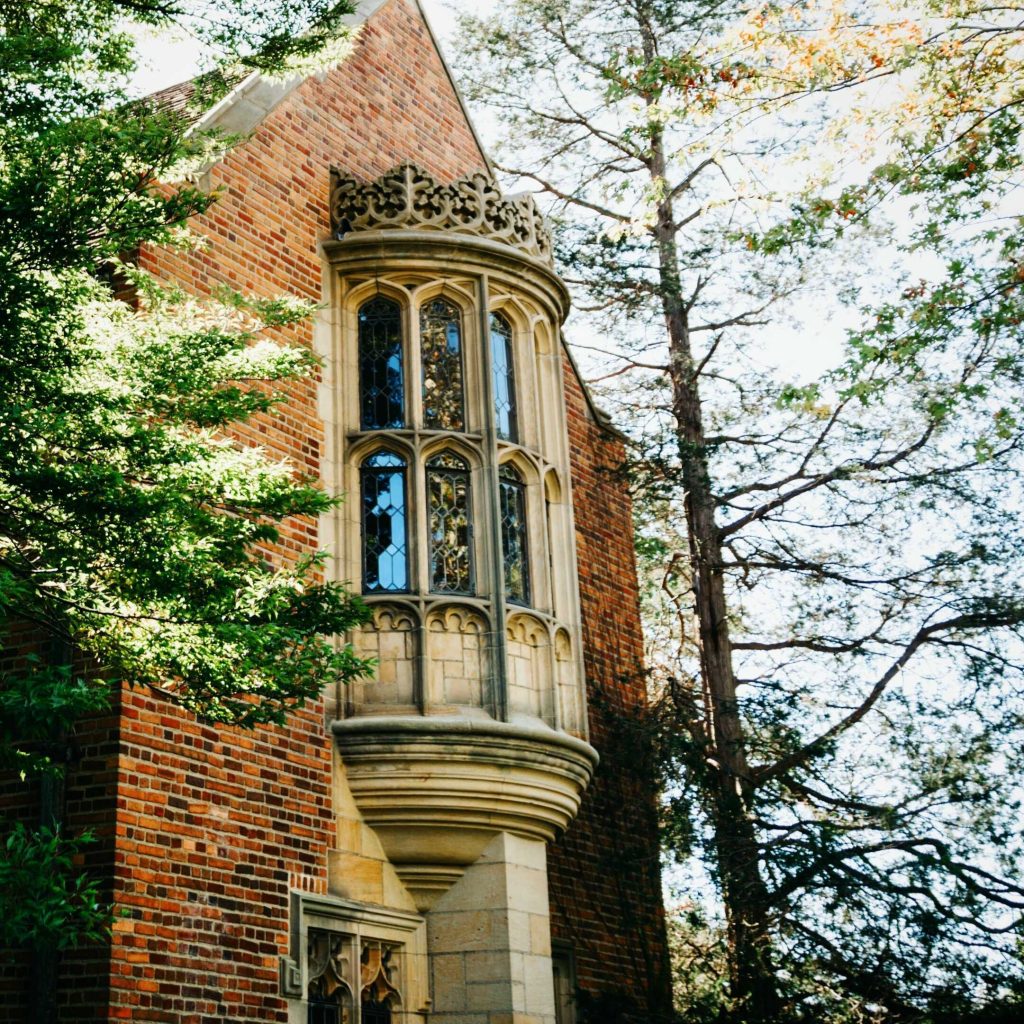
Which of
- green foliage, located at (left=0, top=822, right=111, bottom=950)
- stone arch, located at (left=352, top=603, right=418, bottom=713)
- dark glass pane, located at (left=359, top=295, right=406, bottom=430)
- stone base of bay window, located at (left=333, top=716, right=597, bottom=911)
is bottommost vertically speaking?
green foliage, located at (left=0, top=822, right=111, bottom=950)

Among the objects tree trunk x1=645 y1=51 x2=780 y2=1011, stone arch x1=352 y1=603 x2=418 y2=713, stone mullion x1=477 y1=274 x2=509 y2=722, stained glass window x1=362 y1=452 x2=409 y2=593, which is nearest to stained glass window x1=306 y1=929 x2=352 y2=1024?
stone arch x1=352 y1=603 x2=418 y2=713

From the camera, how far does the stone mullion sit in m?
9.96

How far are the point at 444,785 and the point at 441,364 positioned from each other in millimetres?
3023

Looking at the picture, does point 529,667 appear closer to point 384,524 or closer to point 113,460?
point 384,524

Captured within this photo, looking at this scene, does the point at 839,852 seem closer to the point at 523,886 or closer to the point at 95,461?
the point at 523,886

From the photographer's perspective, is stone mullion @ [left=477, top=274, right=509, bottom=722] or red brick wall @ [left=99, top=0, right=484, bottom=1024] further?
stone mullion @ [left=477, top=274, right=509, bottom=722]

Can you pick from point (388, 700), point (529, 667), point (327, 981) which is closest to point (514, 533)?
point (529, 667)

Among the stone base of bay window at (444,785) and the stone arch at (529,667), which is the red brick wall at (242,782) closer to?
the stone base of bay window at (444,785)

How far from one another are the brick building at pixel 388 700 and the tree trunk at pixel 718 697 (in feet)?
3.20

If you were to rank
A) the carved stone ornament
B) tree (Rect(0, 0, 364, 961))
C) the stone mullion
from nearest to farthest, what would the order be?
tree (Rect(0, 0, 364, 961)), the stone mullion, the carved stone ornament

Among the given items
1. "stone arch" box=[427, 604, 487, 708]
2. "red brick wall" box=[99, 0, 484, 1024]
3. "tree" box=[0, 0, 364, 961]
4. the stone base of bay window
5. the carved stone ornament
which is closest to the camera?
"tree" box=[0, 0, 364, 961]

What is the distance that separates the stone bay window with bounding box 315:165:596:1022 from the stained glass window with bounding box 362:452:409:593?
0.5 inches

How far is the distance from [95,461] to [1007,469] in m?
9.72

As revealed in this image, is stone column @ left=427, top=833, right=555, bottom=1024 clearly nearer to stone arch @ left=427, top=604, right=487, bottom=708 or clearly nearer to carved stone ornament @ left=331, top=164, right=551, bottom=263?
stone arch @ left=427, top=604, right=487, bottom=708
